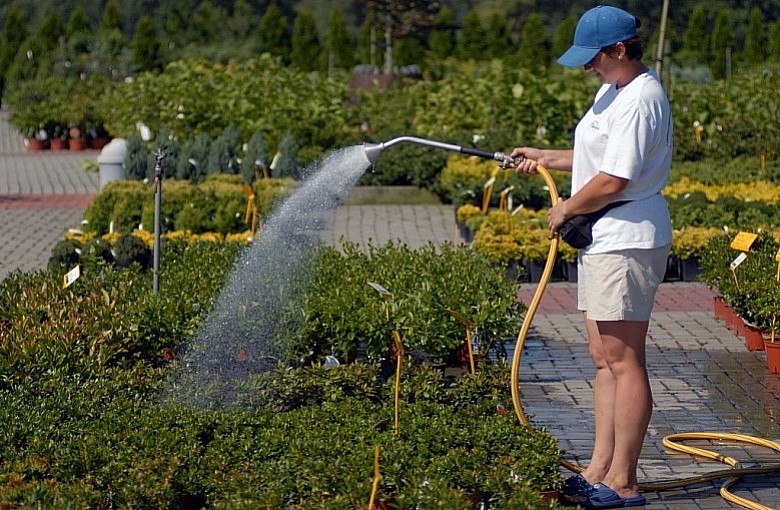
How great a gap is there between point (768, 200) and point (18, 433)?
763 cm

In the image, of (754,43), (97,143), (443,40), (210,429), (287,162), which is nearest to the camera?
(210,429)

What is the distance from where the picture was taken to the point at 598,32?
3.99m

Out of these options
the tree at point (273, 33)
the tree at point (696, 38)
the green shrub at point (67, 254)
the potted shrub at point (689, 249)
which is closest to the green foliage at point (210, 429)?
the green shrub at point (67, 254)

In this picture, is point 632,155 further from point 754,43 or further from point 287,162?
point 754,43

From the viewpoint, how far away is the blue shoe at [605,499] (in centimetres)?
416

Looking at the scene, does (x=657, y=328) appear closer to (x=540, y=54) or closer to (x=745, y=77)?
(x=745, y=77)

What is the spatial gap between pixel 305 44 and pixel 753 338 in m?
27.2

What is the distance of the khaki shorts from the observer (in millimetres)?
4027

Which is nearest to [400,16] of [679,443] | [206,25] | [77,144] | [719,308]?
[77,144]

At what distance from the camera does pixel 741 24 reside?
42.3 meters

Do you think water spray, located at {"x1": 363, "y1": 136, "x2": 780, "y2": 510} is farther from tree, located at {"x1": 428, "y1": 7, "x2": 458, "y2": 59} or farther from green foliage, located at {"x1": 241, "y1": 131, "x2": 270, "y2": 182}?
tree, located at {"x1": 428, "y1": 7, "x2": 458, "y2": 59}

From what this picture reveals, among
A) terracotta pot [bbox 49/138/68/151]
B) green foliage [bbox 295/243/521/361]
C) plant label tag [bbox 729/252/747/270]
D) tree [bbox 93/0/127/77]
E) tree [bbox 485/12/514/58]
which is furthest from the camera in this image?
tree [bbox 485/12/514/58]

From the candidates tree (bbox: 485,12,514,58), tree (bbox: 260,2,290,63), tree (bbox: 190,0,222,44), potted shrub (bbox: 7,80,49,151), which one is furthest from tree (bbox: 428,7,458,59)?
potted shrub (bbox: 7,80,49,151)

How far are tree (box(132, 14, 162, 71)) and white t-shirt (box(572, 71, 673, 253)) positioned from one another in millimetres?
25538
